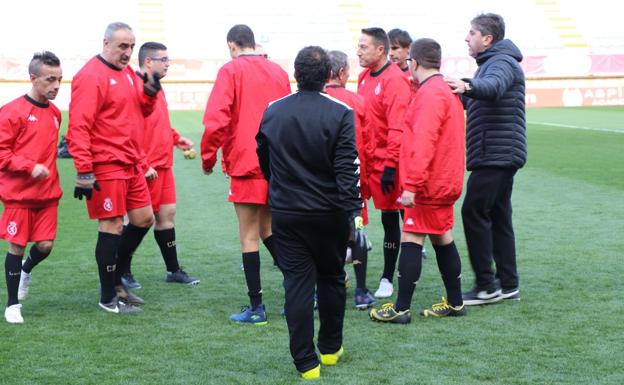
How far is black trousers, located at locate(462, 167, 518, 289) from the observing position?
6590 mm

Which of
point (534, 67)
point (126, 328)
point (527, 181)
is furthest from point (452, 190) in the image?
point (534, 67)

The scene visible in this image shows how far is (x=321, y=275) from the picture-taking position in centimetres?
509

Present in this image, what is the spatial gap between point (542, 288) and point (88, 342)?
3.49 meters

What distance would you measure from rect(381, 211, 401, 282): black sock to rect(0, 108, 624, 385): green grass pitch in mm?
313

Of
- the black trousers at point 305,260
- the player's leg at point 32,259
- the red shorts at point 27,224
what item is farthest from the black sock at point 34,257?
the black trousers at point 305,260

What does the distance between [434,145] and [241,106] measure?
4.38 feet

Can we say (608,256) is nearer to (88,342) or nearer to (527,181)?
(88,342)

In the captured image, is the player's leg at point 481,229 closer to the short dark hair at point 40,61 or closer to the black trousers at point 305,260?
the black trousers at point 305,260

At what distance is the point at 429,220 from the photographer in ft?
19.9

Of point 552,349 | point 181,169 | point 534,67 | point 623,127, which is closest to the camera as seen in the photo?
point 552,349

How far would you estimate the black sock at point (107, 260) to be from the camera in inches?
253

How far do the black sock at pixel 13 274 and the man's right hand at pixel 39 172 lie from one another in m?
0.62

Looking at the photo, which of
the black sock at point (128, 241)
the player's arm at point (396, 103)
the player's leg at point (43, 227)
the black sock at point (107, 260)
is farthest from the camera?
the black sock at point (128, 241)

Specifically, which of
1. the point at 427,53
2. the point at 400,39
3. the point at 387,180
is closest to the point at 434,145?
the point at 387,180
